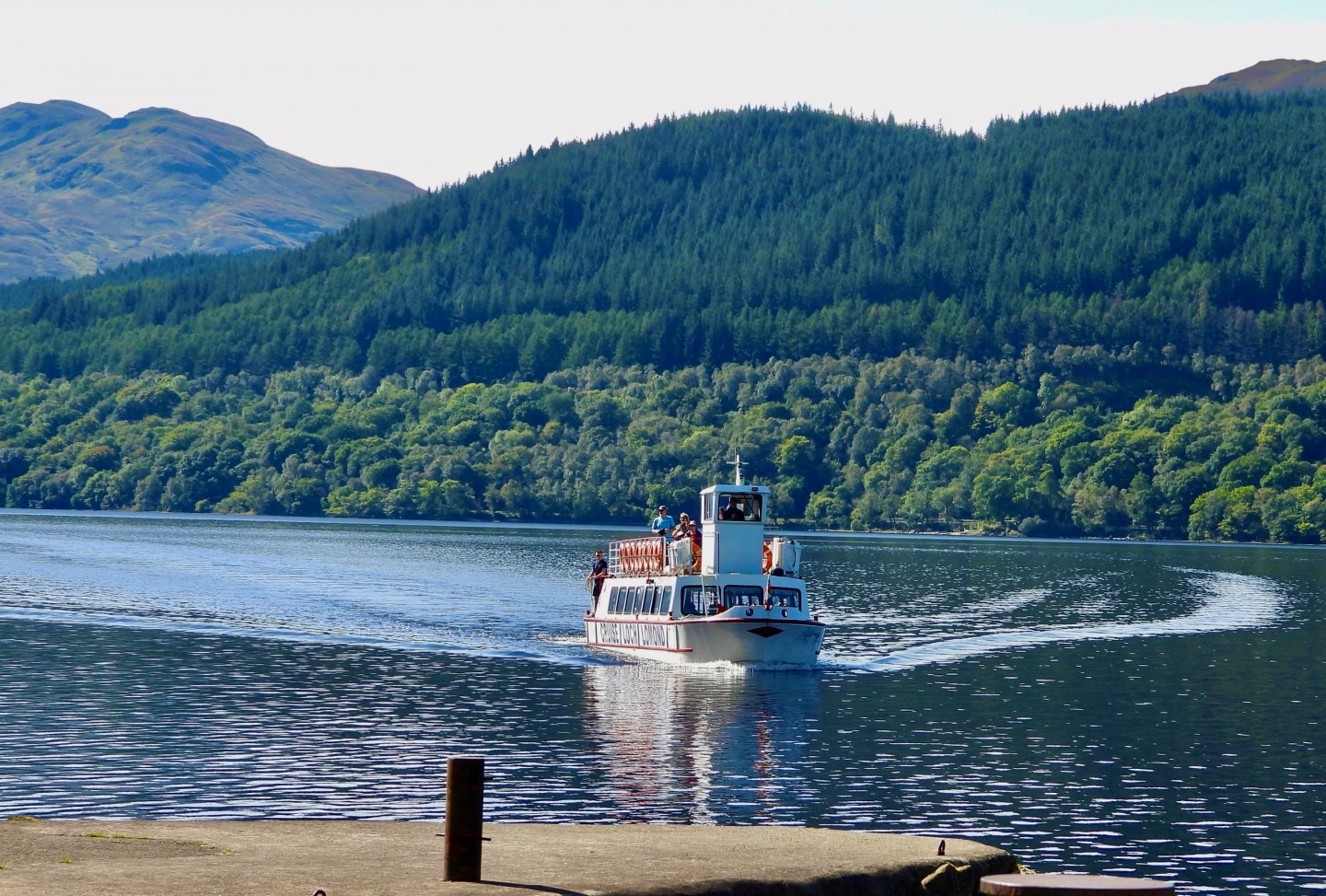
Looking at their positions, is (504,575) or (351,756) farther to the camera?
(504,575)

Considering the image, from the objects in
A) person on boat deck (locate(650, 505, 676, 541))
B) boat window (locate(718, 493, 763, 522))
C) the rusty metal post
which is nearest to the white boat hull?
boat window (locate(718, 493, 763, 522))

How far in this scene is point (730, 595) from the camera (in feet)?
239

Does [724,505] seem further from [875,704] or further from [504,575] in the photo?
[504,575]

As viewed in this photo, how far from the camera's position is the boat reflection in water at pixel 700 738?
41250 millimetres

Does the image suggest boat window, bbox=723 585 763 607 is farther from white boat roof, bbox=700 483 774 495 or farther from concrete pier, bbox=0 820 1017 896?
concrete pier, bbox=0 820 1017 896

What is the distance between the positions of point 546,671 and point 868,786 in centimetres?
3006

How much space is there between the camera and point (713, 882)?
23469mm

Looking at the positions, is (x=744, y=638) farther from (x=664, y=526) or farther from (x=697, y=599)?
(x=664, y=526)

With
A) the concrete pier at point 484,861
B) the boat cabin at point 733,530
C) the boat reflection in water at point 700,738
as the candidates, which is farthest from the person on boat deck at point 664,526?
the concrete pier at point 484,861

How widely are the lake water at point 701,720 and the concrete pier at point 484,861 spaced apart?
31.8ft

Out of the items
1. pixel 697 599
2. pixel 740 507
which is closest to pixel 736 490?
pixel 740 507

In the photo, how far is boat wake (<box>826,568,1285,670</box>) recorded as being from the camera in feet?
263

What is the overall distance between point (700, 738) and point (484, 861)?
2830 centimetres

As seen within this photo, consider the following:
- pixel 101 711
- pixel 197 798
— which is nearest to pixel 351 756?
pixel 197 798
